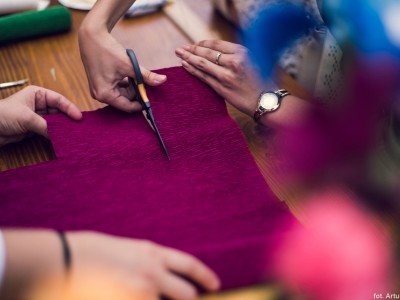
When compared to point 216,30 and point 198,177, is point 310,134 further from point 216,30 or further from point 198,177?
point 216,30

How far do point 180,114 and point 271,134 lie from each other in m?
0.16

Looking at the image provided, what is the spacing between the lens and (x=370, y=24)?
0.53 m

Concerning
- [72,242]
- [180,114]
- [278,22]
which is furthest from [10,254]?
[278,22]

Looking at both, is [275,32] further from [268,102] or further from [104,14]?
[104,14]

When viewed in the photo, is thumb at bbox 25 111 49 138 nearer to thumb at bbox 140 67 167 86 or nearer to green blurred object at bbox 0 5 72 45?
thumb at bbox 140 67 167 86

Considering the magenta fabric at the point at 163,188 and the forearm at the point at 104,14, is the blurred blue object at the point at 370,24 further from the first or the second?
the forearm at the point at 104,14

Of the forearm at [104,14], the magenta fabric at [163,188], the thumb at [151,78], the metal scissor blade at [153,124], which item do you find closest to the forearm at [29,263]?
the magenta fabric at [163,188]

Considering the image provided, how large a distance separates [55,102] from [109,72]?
0.10m

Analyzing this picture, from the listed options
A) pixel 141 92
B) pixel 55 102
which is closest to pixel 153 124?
pixel 141 92

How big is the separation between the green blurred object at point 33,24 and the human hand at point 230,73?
0.31m

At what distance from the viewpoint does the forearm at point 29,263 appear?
0.39 metres

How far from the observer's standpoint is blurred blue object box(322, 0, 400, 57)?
1.63 ft

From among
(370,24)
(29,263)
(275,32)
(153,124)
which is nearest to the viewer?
(29,263)

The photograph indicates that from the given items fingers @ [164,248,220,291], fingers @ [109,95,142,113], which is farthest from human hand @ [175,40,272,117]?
fingers @ [164,248,220,291]
